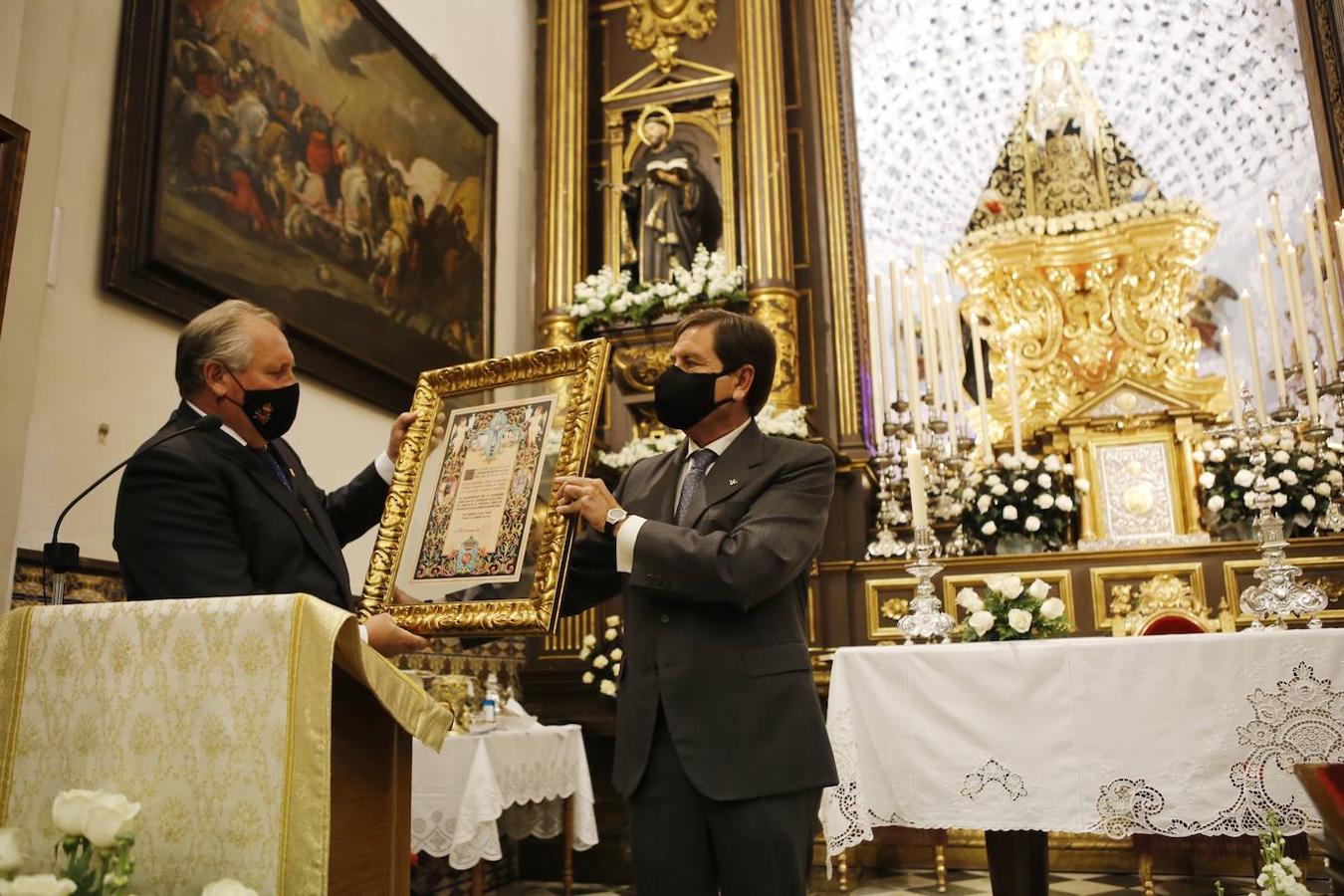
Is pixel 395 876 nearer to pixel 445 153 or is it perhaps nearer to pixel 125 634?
pixel 125 634

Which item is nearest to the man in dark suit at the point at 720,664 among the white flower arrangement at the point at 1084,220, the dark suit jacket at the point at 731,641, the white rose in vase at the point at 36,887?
the dark suit jacket at the point at 731,641

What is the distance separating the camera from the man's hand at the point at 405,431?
9.16 feet

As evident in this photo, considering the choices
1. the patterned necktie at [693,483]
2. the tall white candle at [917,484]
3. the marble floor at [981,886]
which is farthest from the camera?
the marble floor at [981,886]

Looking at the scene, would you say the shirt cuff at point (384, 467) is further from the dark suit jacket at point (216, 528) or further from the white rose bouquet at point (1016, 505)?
the white rose bouquet at point (1016, 505)

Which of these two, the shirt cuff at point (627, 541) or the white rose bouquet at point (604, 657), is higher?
the shirt cuff at point (627, 541)

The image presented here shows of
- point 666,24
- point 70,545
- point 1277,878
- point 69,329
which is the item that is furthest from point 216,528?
point 666,24

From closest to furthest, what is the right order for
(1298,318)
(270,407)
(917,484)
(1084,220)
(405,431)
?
1. (270,407)
2. (405,431)
3. (917,484)
4. (1298,318)
5. (1084,220)

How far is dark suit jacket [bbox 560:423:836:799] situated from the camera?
6.93 ft

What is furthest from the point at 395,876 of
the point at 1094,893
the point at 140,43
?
the point at 1094,893

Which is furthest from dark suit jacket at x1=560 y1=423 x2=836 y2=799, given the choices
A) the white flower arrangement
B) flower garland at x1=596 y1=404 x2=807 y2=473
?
the white flower arrangement

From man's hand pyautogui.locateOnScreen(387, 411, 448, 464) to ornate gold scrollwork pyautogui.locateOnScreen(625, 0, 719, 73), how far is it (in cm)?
560

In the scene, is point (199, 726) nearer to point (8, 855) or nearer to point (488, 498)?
point (8, 855)

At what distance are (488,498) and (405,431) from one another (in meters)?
0.41

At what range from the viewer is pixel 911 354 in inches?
213
